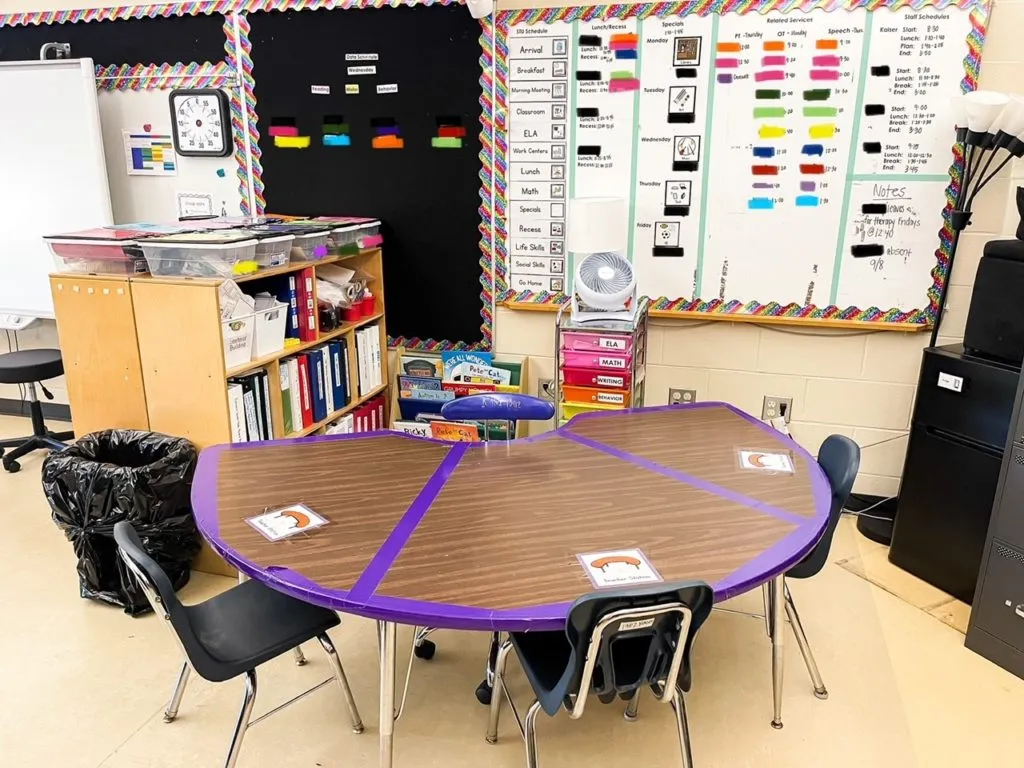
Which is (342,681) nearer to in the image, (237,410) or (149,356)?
(237,410)

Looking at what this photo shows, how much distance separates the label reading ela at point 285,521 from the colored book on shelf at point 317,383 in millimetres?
1469

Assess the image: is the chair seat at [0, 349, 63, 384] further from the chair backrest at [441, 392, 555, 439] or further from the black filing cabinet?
the black filing cabinet

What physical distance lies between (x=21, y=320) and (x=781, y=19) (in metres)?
4.15

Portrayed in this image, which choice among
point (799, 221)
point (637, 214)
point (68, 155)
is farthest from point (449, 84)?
point (68, 155)

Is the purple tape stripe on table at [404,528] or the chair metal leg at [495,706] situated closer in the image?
the purple tape stripe on table at [404,528]

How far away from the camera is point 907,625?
2.61m

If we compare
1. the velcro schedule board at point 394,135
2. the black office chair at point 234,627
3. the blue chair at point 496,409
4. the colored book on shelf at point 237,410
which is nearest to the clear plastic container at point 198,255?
the colored book on shelf at point 237,410

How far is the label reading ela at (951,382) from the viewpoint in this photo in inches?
106

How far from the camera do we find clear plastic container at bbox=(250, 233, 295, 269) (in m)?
2.86

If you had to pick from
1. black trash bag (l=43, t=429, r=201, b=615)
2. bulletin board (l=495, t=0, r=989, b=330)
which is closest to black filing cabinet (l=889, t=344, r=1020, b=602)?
bulletin board (l=495, t=0, r=989, b=330)

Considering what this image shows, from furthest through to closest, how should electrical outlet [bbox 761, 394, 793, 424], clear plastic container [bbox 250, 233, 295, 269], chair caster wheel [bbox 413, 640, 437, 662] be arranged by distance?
electrical outlet [bbox 761, 394, 793, 424] < clear plastic container [bbox 250, 233, 295, 269] < chair caster wheel [bbox 413, 640, 437, 662]

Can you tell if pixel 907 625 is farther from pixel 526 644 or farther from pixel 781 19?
pixel 781 19

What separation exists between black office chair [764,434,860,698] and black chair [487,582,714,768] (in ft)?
2.02

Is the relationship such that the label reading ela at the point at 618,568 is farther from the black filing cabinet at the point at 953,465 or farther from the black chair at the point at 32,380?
the black chair at the point at 32,380
